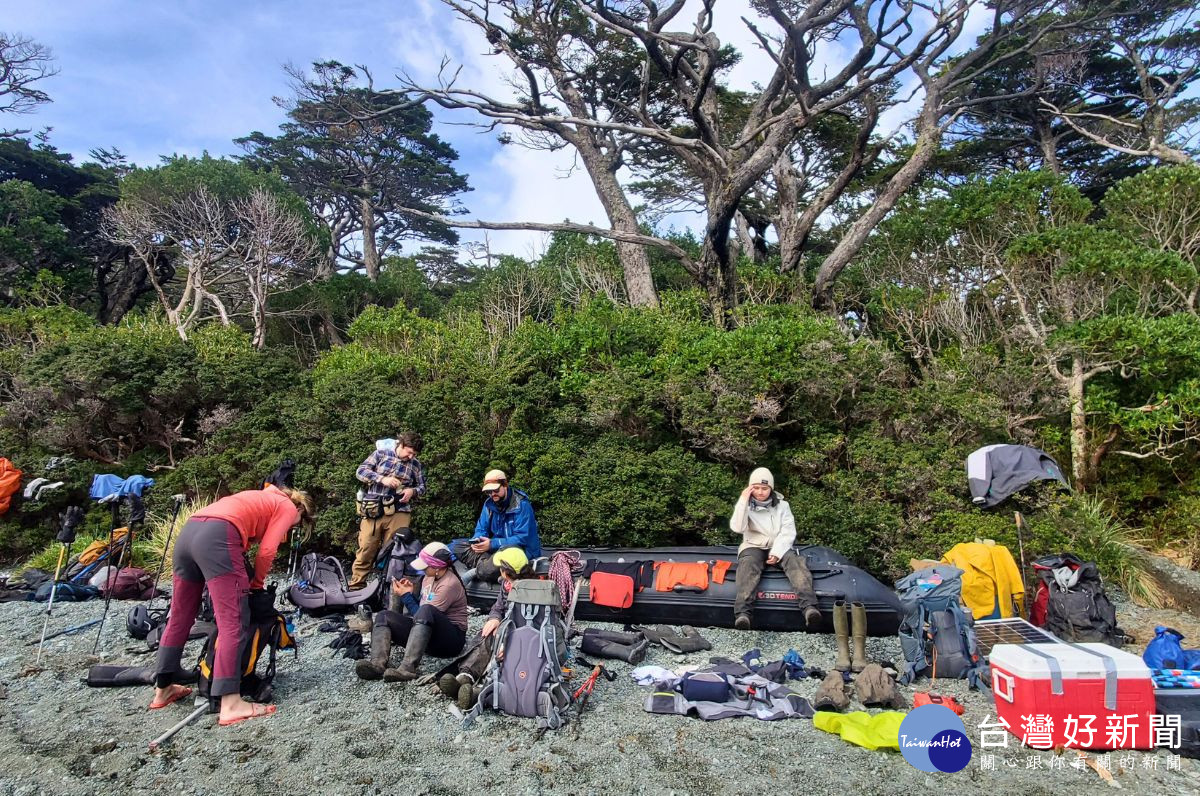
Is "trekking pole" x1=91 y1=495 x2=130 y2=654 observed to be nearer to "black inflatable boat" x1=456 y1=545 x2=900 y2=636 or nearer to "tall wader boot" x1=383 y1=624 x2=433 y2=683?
"tall wader boot" x1=383 y1=624 x2=433 y2=683

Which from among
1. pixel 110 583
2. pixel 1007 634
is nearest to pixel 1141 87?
pixel 1007 634

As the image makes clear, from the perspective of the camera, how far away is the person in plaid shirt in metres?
7.14

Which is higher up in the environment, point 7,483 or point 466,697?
point 7,483

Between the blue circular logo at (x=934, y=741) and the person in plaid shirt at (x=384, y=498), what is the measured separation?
5.02 metres

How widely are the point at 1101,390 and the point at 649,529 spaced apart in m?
6.06

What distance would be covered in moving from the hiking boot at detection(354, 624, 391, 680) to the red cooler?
13.6 feet

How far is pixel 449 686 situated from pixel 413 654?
1.65ft

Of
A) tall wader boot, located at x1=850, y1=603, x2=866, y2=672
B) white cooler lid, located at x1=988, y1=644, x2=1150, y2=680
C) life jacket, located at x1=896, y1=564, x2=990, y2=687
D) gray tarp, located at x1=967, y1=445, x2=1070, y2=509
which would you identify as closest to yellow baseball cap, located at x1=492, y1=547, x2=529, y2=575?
tall wader boot, located at x1=850, y1=603, x2=866, y2=672

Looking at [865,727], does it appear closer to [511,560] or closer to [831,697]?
[831,697]

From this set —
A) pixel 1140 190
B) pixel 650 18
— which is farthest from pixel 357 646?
pixel 1140 190

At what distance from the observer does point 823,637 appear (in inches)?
231

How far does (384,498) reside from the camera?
7191 mm

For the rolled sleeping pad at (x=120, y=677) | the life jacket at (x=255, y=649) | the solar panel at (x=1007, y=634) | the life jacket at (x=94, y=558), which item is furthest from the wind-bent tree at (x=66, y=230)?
the solar panel at (x=1007, y=634)

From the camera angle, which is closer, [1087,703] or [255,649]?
[1087,703]
